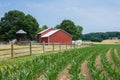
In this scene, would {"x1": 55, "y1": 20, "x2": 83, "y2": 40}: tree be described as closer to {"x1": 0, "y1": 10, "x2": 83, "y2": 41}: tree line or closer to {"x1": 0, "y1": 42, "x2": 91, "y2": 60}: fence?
{"x1": 0, "y1": 10, "x2": 83, "y2": 41}: tree line

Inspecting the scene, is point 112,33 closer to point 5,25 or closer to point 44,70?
point 5,25

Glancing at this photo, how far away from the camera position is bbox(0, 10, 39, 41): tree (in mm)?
71625

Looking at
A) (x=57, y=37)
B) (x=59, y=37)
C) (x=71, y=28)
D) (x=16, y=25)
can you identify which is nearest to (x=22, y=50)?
Result: (x=57, y=37)

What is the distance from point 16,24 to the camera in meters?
73.5

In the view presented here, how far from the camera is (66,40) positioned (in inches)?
2657

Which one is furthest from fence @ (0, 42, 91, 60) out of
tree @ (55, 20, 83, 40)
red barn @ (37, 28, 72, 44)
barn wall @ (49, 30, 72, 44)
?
tree @ (55, 20, 83, 40)

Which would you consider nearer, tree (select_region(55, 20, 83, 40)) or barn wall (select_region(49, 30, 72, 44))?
barn wall (select_region(49, 30, 72, 44))

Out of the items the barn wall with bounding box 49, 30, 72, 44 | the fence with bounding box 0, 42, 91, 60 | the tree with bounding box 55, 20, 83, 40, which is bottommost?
the fence with bounding box 0, 42, 91, 60

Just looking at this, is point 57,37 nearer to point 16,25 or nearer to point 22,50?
point 16,25

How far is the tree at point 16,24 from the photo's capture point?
235 feet

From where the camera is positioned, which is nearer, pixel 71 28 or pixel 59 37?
pixel 59 37

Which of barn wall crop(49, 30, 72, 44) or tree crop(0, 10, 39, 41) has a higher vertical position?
tree crop(0, 10, 39, 41)

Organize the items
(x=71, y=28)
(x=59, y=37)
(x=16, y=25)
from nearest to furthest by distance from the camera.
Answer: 1. (x=59, y=37)
2. (x=16, y=25)
3. (x=71, y=28)

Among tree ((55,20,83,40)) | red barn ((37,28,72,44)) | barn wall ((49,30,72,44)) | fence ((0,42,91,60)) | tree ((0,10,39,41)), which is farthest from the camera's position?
tree ((55,20,83,40))
